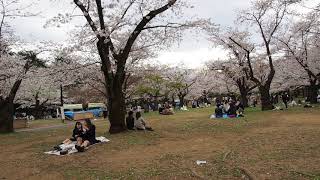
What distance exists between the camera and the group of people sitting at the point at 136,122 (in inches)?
678

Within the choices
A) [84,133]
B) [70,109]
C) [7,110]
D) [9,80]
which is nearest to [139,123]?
[84,133]

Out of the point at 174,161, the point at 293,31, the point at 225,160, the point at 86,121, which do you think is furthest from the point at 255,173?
the point at 293,31

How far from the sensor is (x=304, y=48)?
33688 mm

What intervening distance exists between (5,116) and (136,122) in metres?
10.7

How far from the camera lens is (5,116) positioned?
934 inches

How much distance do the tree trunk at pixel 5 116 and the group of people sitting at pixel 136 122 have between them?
9.98 meters

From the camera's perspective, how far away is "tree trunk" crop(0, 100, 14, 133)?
23.6m

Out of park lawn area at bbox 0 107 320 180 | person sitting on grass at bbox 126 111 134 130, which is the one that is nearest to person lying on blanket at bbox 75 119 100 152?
park lawn area at bbox 0 107 320 180

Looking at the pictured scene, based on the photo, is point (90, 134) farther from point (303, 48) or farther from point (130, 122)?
point (303, 48)

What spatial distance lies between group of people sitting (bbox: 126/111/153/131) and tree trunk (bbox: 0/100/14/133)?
9.98m

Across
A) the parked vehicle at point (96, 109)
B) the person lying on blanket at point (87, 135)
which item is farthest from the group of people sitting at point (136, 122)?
the parked vehicle at point (96, 109)

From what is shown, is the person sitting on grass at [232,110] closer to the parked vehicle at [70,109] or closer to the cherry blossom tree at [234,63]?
the cherry blossom tree at [234,63]

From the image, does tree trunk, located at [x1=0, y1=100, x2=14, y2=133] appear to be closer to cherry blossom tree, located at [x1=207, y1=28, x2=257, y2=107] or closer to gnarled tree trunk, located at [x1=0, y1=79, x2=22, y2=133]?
gnarled tree trunk, located at [x1=0, y1=79, x2=22, y2=133]

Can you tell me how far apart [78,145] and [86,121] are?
1.20m
